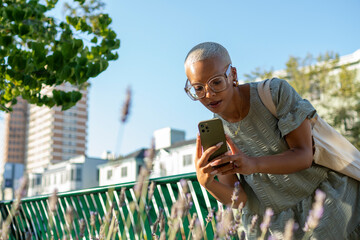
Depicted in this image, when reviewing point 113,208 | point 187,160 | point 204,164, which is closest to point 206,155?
point 204,164

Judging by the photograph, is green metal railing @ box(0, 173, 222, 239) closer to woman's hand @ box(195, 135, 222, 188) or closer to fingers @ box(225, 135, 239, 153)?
woman's hand @ box(195, 135, 222, 188)

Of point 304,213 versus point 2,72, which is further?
point 2,72

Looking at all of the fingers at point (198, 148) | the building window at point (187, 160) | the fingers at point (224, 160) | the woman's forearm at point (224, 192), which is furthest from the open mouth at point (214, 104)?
the building window at point (187, 160)

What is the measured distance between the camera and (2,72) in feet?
13.7

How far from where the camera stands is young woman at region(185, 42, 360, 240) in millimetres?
1753

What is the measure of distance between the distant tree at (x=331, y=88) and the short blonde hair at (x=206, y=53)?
22.7m

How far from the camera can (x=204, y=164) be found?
1796 mm

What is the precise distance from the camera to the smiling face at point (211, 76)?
70.3 inches

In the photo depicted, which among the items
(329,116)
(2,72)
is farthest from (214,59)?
(329,116)

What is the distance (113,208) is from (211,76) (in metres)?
0.79

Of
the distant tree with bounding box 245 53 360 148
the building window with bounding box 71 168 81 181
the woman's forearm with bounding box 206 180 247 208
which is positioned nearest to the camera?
the woman's forearm with bounding box 206 180 247 208

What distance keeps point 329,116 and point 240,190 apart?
2341 centimetres

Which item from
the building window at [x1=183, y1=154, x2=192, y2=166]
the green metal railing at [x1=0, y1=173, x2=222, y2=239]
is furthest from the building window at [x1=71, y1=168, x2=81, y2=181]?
the green metal railing at [x1=0, y1=173, x2=222, y2=239]

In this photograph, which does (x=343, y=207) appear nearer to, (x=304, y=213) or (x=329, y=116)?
(x=304, y=213)
